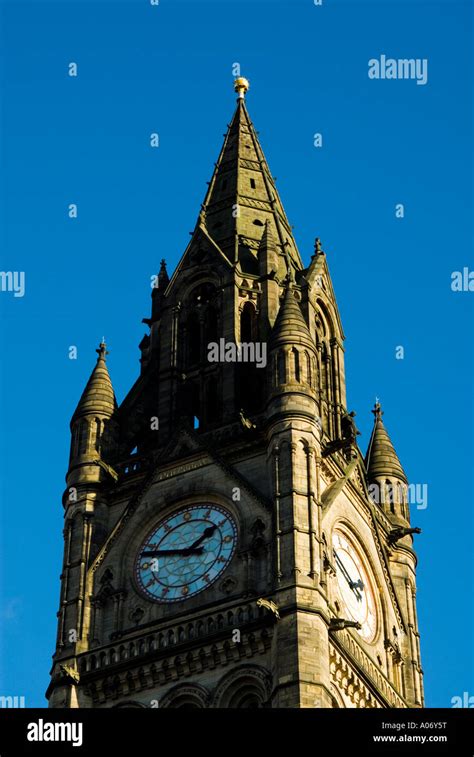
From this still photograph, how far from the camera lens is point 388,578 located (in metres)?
53.7

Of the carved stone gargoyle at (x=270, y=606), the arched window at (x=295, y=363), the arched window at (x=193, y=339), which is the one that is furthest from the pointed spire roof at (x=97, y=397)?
the carved stone gargoyle at (x=270, y=606)

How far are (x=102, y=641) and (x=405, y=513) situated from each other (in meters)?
11.8

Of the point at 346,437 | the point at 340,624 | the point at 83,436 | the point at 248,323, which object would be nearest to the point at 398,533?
the point at 346,437

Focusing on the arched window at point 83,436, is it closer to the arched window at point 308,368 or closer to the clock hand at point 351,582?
the arched window at point 308,368

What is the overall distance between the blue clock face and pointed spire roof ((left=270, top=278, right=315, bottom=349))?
16.7 ft

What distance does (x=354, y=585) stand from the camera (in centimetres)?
5138

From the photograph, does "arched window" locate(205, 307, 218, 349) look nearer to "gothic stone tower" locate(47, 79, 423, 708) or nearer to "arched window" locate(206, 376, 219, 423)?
"gothic stone tower" locate(47, 79, 423, 708)

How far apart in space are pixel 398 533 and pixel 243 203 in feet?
37.8

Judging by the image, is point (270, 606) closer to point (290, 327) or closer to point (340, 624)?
point (340, 624)

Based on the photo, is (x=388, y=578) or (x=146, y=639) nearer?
(x=146, y=639)
